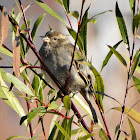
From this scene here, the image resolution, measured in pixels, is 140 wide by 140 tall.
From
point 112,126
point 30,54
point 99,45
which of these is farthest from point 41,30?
point 112,126

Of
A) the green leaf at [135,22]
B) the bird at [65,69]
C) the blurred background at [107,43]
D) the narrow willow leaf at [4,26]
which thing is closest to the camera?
the narrow willow leaf at [4,26]

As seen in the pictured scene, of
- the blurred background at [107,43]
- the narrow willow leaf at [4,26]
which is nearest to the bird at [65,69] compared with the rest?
the narrow willow leaf at [4,26]

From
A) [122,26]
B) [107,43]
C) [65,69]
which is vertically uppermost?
[122,26]

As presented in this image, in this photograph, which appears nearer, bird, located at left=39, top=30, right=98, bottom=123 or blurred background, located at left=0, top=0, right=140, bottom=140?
bird, located at left=39, top=30, right=98, bottom=123

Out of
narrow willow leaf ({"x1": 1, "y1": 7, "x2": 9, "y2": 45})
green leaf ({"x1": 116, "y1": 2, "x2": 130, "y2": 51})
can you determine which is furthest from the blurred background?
narrow willow leaf ({"x1": 1, "y1": 7, "x2": 9, "y2": 45})

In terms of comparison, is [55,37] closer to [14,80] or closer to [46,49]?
[46,49]

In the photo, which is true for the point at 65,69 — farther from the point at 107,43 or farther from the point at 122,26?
the point at 107,43

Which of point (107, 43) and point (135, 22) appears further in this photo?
point (107, 43)

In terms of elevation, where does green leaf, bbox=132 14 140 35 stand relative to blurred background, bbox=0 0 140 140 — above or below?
above

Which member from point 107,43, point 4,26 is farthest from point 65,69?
point 107,43

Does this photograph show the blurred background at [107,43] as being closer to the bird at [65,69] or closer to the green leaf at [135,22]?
the bird at [65,69]

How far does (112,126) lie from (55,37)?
5.04 feet

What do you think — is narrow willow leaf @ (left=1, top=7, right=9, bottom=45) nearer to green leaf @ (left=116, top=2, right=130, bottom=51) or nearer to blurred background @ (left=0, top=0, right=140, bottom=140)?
green leaf @ (left=116, top=2, right=130, bottom=51)

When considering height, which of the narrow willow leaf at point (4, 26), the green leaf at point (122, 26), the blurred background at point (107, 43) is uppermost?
the narrow willow leaf at point (4, 26)
